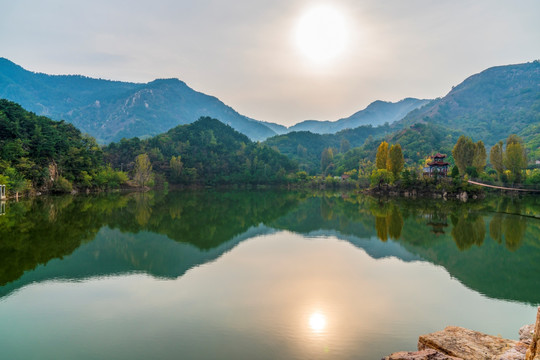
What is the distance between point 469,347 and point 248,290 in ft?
18.4

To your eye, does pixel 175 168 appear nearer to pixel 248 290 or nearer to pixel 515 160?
pixel 515 160

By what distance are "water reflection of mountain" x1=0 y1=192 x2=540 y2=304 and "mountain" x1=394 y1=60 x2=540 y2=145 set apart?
12897 centimetres

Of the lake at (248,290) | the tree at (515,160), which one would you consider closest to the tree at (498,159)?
the tree at (515,160)

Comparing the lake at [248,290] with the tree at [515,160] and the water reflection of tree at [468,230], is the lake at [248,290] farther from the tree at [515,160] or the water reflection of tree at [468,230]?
the tree at [515,160]

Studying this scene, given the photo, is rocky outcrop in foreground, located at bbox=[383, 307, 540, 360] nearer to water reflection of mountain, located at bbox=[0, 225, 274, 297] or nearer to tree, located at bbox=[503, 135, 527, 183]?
water reflection of mountain, located at bbox=[0, 225, 274, 297]

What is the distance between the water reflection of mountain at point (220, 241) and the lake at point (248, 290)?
0.09m

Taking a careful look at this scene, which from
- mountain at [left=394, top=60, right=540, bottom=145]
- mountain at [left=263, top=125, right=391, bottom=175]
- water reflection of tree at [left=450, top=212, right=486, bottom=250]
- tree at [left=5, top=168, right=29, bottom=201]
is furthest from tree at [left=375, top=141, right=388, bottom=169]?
mountain at [left=394, top=60, right=540, bottom=145]

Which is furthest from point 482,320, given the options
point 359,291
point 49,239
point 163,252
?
point 49,239

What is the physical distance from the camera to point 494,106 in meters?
165

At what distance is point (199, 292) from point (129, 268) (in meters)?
3.76

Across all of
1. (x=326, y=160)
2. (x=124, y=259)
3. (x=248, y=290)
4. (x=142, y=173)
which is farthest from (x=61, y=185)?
(x=326, y=160)

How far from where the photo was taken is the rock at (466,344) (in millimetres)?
5496

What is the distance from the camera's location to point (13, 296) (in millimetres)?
8477

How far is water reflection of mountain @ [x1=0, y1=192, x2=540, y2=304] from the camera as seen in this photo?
11.1 m
